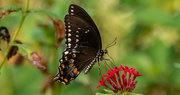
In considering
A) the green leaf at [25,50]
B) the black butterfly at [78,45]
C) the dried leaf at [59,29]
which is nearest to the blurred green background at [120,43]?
the black butterfly at [78,45]

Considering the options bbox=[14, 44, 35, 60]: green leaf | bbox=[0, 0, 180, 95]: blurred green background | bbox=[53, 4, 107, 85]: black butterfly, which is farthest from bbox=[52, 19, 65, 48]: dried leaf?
bbox=[0, 0, 180, 95]: blurred green background

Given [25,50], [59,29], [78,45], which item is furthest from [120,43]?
→ [25,50]

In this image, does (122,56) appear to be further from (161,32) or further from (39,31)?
(39,31)

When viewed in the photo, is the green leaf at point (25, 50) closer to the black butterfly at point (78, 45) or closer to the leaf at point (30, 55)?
the leaf at point (30, 55)

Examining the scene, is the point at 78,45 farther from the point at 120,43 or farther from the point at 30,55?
the point at 120,43

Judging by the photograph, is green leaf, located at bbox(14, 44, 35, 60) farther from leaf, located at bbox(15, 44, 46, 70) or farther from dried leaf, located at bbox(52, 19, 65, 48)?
dried leaf, located at bbox(52, 19, 65, 48)
